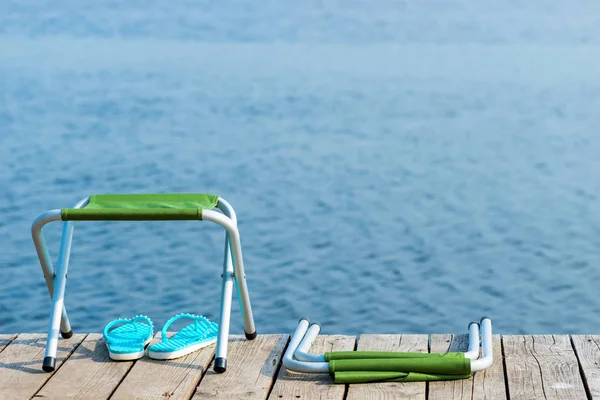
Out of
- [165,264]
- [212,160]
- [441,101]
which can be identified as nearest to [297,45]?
[441,101]

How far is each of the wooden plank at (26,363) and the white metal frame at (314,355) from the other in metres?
0.82

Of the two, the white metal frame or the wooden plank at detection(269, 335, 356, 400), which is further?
the white metal frame

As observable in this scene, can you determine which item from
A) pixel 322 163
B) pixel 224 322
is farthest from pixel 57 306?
pixel 322 163

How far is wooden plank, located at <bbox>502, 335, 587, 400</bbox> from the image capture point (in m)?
3.05

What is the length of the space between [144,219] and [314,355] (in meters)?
0.74

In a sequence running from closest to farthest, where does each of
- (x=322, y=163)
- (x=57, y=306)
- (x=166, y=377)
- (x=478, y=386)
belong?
1. (x=478, y=386)
2. (x=166, y=377)
3. (x=57, y=306)
4. (x=322, y=163)

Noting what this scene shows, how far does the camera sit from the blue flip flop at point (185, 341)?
11.1ft

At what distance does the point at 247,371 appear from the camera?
329 centimetres

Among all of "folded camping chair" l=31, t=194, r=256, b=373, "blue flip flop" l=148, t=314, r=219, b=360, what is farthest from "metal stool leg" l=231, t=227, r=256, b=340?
"blue flip flop" l=148, t=314, r=219, b=360

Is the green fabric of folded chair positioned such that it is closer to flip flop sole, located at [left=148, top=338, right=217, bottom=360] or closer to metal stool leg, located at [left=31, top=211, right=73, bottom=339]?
flip flop sole, located at [left=148, top=338, right=217, bottom=360]

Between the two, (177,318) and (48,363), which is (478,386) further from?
(48,363)

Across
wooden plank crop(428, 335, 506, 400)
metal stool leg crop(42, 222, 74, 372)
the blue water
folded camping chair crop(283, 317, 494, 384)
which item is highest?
metal stool leg crop(42, 222, 74, 372)

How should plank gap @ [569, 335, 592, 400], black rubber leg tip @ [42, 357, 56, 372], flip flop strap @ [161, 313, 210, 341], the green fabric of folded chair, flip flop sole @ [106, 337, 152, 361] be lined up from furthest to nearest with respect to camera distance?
flip flop strap @ [161, 313, 210, 341] → flip flop sole @ [106, 337, 152, 361] → black rubber leg tip @ [42, 357, 56, 372] → the green fabric of folded chair → plank gap @ [569, 335, 592, 400]

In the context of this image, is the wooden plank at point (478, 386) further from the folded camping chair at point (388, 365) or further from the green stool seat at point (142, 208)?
the green stool seat at point (142, 208)
